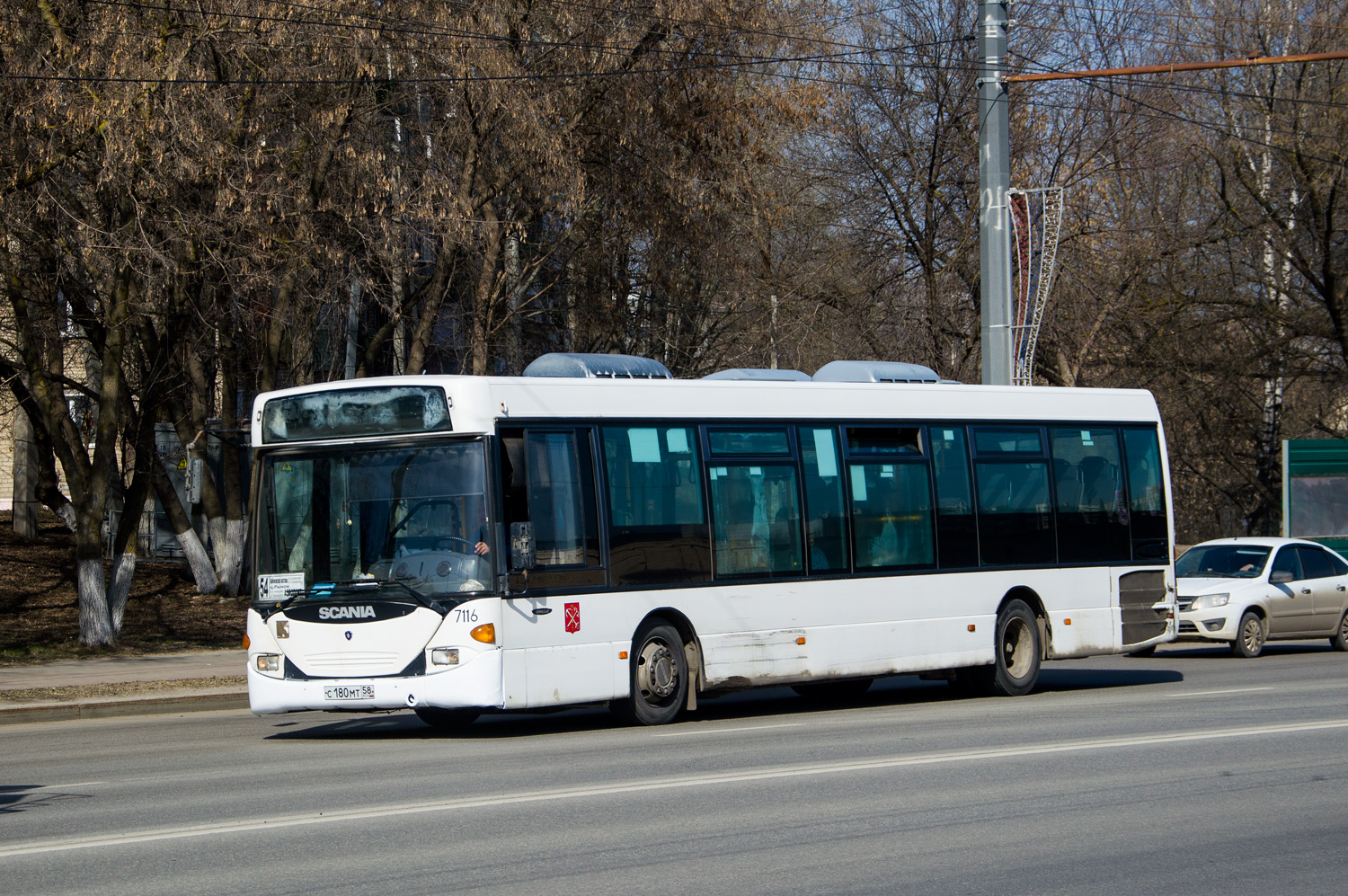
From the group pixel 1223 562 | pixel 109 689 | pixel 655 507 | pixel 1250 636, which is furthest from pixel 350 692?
pixel 1223 562

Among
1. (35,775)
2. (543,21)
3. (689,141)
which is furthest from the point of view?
(689,141)

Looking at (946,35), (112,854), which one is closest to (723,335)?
(946,35)

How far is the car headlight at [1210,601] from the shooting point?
20703mm

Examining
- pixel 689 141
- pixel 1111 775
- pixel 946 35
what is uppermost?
pixel 946 35

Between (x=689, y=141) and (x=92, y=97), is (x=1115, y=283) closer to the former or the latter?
(x=689, y=141)

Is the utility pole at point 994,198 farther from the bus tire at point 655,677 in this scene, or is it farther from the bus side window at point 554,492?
the bus side window at point 554,492

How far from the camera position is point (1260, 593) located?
20891mm

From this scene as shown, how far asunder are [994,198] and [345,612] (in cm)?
1207

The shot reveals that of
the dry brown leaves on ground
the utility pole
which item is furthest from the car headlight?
the dry brown leaves on ground

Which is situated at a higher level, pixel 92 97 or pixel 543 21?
pixel 543 21

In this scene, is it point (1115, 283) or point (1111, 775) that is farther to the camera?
point (1115, 283)

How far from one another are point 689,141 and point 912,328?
874cm

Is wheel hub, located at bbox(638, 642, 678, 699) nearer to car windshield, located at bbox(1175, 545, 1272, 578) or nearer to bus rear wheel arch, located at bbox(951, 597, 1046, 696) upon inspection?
bus rear wheel arch, located at bbox(951, 597, 1046, 696)

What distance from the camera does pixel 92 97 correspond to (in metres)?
18.3
